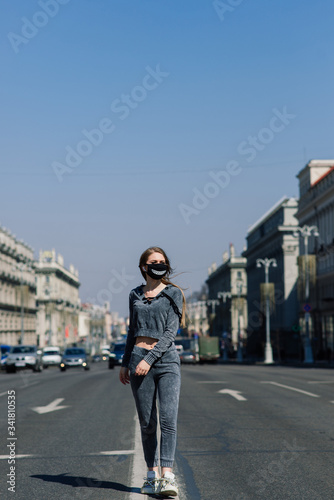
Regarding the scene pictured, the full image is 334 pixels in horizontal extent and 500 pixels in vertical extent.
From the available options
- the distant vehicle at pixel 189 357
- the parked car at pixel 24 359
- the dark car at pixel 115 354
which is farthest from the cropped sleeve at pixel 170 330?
the distant vehicle at pixel 189 357

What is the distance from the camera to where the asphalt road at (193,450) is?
671 centimetres

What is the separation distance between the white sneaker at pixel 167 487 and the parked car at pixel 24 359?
39698 millimetres

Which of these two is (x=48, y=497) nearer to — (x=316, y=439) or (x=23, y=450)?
(x=23, y=450)

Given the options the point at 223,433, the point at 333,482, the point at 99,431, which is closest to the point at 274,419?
the point at 223,433

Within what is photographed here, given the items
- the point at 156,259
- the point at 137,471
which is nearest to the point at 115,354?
the point at 137,471

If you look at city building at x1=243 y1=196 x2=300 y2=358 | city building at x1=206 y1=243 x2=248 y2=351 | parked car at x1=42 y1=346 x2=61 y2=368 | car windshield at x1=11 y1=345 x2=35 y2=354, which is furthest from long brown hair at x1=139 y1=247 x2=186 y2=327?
city building at x1=206 y1=243 x2=248 y2=351

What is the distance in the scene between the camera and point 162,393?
610 cm

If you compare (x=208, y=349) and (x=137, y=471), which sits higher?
(x=208, y=349)

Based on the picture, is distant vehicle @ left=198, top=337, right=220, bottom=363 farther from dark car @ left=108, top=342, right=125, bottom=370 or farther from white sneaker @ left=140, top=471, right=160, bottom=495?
white sneaker @ left=140, top=471, right=160, bottom=495

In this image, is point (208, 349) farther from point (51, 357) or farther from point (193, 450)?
point (193, 450)

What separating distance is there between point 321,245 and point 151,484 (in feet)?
225

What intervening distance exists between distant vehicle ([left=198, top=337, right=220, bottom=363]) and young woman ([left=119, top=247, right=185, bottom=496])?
67.9 m

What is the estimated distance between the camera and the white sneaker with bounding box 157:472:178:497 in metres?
6.05

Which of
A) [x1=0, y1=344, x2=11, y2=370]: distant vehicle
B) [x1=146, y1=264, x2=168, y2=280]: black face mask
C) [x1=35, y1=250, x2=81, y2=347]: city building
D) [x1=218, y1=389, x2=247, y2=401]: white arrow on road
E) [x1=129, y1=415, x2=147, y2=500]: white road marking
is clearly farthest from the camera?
[x1=35, y1=250, x2=81, y2=347]: city building
